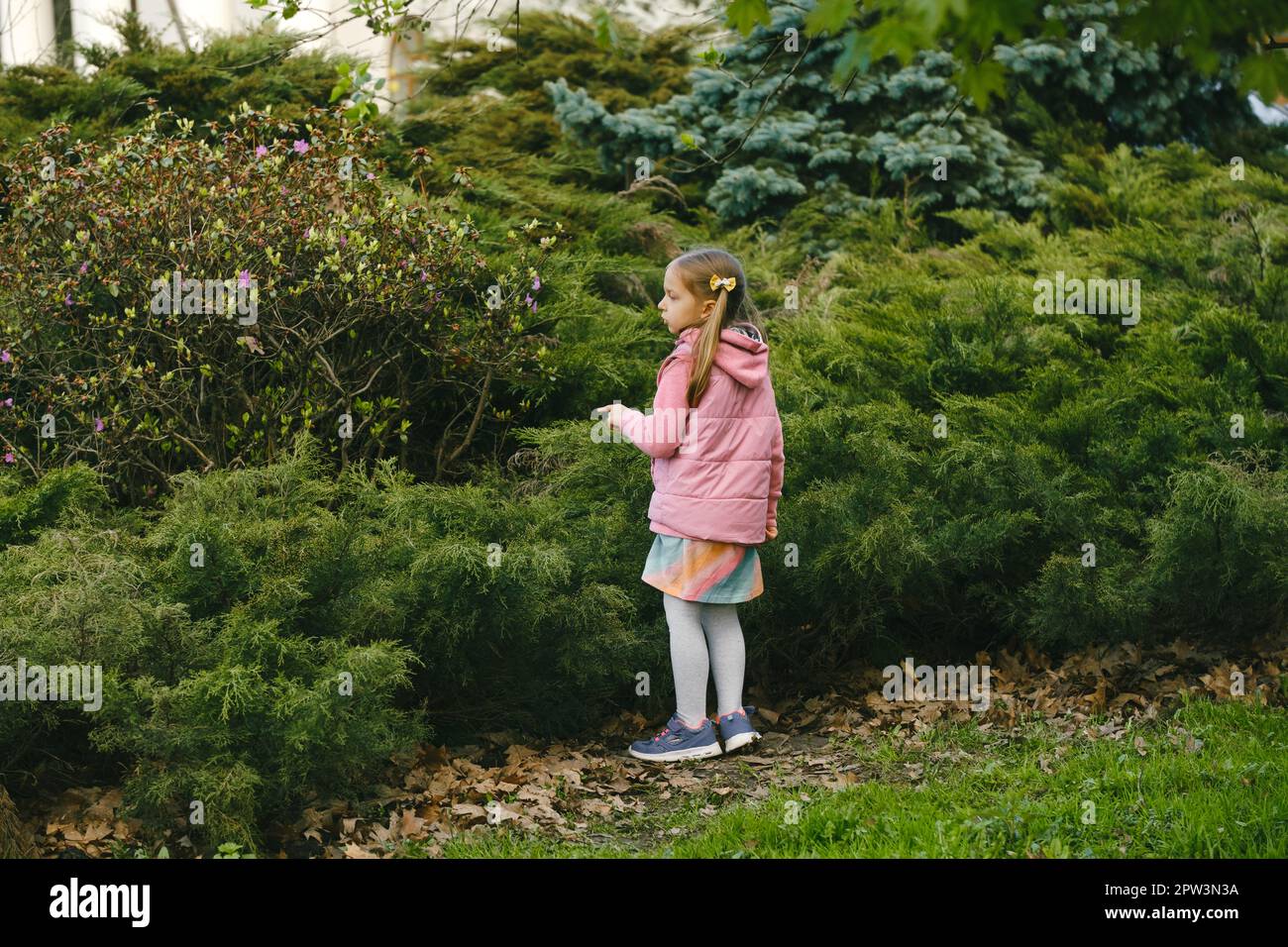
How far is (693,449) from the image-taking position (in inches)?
176

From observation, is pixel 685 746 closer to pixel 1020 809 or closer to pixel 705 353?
pixel 1020 809

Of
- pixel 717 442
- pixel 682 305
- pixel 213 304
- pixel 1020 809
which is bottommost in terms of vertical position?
pixel 1020 809

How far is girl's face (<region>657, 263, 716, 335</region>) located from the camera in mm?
4543

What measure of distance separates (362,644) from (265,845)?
0.81 metres

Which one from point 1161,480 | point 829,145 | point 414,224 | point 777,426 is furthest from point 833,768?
point 829,145

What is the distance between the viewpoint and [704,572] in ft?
14.8

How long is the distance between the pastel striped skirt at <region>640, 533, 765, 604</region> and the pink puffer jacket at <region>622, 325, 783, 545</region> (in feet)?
0.21

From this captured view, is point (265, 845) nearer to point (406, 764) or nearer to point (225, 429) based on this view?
point (406, 764)

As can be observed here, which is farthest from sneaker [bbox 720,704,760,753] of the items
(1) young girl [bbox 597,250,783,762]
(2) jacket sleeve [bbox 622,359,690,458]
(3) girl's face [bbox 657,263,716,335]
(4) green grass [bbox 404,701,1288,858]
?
(3) girl's face [bbox 657,263,716,335]

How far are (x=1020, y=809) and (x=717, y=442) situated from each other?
5.15 ft

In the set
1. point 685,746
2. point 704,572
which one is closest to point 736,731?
point 685,746

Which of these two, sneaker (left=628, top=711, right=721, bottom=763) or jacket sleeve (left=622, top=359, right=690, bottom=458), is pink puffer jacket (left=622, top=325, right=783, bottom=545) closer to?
jacket sleeve (left=622, top=359, right=690, bottom=458)

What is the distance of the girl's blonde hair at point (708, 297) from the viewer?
447cm

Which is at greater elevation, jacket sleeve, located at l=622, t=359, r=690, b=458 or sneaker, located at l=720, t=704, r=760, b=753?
jacket sleeve, located at l=622, t=359, r=690, b=458
